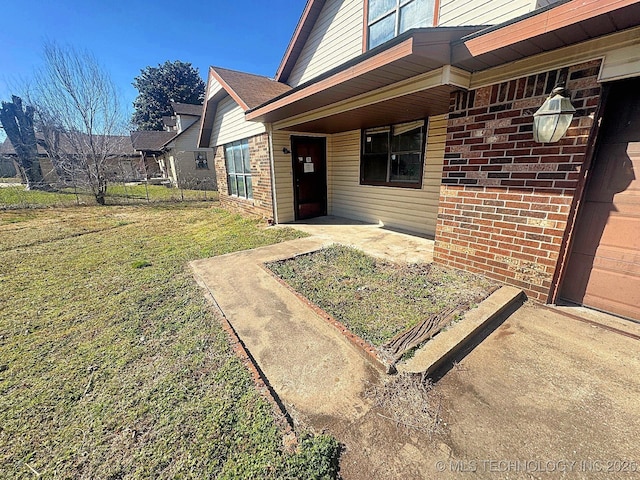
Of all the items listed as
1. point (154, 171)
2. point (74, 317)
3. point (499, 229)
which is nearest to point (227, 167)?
point (74, 317)

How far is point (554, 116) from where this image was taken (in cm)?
232

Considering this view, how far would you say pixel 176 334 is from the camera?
2.56 meters

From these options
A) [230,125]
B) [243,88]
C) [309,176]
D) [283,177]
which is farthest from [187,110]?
[283,177]

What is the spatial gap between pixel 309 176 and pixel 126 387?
6.08 metres

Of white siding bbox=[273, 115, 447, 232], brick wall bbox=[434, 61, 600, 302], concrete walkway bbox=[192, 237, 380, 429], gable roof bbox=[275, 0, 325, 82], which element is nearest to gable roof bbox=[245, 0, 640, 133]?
brick wall bbox=[434, 61, 600, 302]

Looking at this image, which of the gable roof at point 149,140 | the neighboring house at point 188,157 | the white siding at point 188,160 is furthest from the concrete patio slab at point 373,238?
the gable roof at point 149,140

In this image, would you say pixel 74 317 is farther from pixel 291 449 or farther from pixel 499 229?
pixel 499 229

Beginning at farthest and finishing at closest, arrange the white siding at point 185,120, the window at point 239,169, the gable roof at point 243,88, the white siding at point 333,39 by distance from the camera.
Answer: the white siding at point 185,120 < the window at point 239,169 < the gable roof at point 243,88 < the white siding at point 333,39

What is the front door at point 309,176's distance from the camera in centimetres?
686

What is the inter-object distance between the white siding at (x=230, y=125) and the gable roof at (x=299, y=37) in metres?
1.72

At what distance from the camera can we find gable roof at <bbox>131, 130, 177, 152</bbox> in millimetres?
23000

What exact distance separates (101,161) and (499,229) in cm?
1520

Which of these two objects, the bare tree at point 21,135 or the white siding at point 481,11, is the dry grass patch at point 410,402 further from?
the bare tree at point 21,135

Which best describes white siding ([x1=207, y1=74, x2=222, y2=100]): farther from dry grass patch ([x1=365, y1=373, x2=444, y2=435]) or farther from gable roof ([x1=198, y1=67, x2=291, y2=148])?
dry grass patch ([x1=365, y1=373, x2=444, y2=435])
